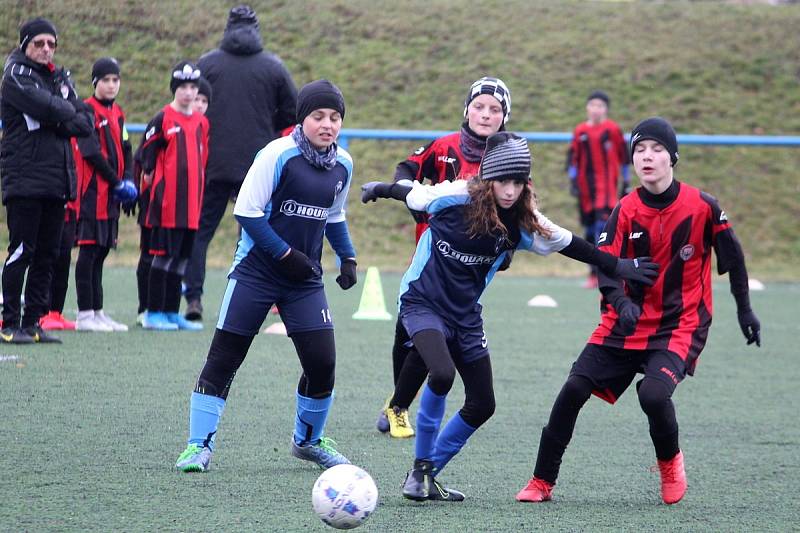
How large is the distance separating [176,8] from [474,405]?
1561 centimetres

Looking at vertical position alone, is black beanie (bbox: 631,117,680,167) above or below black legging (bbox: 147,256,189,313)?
above

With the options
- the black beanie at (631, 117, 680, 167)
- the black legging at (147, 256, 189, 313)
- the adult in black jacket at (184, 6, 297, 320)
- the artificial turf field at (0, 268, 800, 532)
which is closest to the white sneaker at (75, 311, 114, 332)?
the artificial turf field at (0, 268, 800, 532)

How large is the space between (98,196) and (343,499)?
5.44 metres

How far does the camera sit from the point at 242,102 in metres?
9.80

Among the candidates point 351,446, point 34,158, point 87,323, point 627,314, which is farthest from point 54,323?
point 627,314

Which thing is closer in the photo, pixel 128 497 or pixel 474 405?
pixel 128 497

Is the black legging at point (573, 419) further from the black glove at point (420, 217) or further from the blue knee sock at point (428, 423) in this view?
the black glove at point (420, 217)

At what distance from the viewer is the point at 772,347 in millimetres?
10289

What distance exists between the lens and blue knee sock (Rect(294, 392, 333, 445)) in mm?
5570

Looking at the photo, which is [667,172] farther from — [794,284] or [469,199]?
[794,284]

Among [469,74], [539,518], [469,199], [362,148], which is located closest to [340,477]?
[539,518]

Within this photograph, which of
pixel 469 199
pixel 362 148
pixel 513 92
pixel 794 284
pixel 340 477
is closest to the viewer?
pixel 340 477

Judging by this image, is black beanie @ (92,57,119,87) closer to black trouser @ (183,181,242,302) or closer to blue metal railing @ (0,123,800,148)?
black trouser @ (183,181,242,302)

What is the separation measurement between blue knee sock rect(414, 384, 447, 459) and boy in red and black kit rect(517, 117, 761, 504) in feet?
1.56
